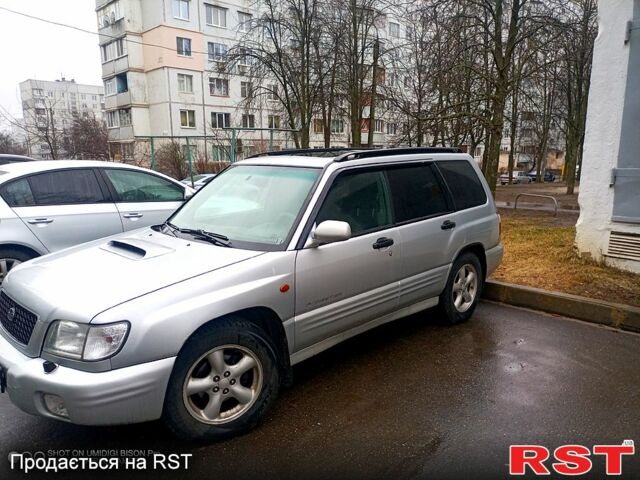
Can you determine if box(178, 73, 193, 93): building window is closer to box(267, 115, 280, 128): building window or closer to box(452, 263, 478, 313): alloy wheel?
box(267, 115, 280, 128): building window

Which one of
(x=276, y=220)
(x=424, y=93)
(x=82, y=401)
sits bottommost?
(x=82, y=401)

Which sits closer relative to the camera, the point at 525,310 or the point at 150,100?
the point at 525,310

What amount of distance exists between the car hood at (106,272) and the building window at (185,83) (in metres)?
35.0

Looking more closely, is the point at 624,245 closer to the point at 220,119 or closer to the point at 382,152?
the point at 382,152

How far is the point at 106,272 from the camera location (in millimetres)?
2809

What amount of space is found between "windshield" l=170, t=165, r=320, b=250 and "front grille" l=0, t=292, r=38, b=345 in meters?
1.25

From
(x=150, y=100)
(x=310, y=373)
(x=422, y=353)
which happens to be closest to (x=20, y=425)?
(x=310, y=373)

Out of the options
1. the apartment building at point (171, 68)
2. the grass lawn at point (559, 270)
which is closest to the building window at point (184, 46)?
the apartment building at point (171, 68)

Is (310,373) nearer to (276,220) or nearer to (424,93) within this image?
(276,220)

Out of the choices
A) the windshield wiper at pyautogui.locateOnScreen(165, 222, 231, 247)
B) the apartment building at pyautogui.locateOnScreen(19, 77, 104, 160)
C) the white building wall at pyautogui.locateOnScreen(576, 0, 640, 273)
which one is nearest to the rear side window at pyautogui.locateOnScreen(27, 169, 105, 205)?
the windshield wiper at pyautogui.locateOnScreen(165, 222, 231, 247)

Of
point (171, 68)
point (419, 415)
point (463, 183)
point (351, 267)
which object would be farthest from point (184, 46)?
point (419, 415)

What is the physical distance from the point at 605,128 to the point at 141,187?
19.1 feet

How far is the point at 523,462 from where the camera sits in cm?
266

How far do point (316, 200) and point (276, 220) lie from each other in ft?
1.07
